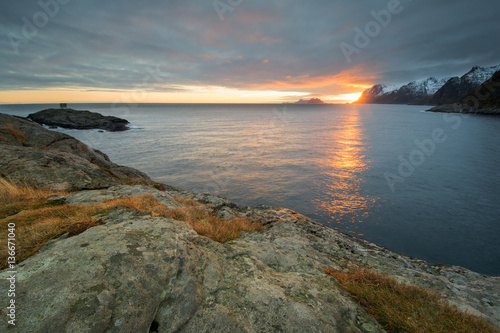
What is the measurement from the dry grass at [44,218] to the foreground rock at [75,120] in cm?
7294

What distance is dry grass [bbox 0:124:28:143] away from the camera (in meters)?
17.9

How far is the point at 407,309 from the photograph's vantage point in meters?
4.70

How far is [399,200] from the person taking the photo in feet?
66.7

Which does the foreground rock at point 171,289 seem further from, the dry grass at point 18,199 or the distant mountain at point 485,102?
the distant mountain at point 485,102

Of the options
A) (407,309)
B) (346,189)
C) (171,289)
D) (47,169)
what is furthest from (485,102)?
(47,169)

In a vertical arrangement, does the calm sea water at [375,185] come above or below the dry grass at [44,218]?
below

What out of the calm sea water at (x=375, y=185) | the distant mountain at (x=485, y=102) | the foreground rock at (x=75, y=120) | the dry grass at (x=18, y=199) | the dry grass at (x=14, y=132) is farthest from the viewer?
the distant mountain at (x=485, y=102)

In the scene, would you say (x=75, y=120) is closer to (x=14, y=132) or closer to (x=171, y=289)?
(x=14, y=132)

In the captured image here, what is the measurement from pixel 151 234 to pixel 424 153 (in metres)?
48.4

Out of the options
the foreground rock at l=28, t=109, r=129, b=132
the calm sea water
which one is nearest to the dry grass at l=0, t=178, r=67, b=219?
the calm sea water

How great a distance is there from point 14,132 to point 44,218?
1868 centimetres

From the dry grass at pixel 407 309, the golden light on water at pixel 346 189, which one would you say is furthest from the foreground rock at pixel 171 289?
the golden light on water at pixel 346 189

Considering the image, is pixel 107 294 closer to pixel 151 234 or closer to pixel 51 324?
pixel 51 324

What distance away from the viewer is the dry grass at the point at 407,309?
4297mm
